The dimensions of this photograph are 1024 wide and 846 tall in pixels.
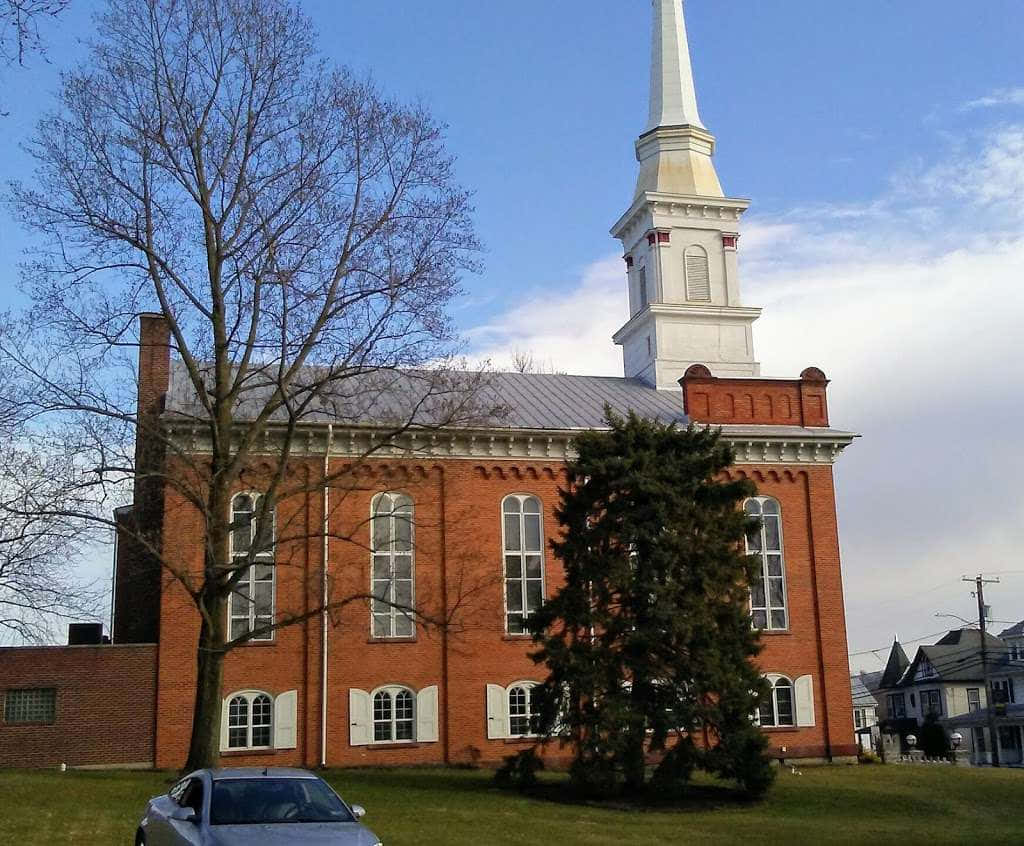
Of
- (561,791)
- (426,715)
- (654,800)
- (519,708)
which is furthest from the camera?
(519,708)

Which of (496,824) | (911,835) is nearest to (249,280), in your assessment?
(496,824)

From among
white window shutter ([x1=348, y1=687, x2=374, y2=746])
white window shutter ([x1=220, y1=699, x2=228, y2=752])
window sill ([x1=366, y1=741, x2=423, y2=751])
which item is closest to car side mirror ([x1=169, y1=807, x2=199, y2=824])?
white window shutter ([x1=220, y1=699, x2=228, y2=752])

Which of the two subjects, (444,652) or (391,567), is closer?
(444,652)

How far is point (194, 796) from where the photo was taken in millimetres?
11930

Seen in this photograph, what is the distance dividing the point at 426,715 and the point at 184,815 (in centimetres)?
2010

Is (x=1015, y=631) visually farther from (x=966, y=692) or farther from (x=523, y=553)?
(x=523, y=553)

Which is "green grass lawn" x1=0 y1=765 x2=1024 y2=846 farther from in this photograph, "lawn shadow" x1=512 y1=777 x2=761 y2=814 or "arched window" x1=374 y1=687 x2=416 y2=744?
"arched window" x1=374 y1=687 x2=416 y2=744

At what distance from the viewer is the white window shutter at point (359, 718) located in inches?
1204

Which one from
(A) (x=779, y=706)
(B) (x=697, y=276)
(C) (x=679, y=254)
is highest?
(C) (x=679, y=254)

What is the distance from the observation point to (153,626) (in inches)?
1235

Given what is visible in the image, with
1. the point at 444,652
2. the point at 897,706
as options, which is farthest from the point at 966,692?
the point at 444,652

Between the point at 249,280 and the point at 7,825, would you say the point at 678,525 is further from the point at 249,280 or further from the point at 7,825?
the point at 7,825

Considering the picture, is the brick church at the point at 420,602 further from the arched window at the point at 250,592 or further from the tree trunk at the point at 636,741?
the tree trunk at the point at 636,741

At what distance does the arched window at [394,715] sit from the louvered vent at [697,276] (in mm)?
17927
